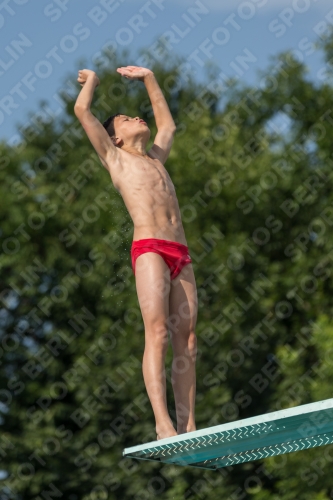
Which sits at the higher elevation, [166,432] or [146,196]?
[146,196]

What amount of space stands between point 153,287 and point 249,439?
0.91m

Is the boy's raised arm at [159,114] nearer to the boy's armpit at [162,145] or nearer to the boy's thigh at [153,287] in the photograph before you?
the boy's armpit at [162,145]

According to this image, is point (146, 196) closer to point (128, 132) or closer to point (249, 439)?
point (128, 132)

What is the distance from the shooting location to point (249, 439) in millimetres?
4777

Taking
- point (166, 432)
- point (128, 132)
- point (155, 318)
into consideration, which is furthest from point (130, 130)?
point (166, 432)

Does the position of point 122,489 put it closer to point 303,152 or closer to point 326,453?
point 326,453

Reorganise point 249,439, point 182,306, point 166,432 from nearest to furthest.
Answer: point 249,439 → point 166,432 → point 182,306

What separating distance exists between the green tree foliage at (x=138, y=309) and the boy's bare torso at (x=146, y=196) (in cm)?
682

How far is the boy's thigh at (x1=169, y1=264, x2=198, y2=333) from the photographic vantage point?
5.26 metres

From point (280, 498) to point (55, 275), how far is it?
4229 mm

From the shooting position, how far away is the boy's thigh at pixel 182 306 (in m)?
5.26

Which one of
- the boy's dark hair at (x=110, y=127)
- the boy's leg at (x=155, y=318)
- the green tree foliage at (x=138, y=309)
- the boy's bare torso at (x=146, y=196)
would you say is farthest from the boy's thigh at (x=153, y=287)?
the green tree foliage at (x=138, y=309)

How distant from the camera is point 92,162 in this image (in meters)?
14.7

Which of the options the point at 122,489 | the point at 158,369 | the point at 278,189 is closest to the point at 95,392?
the point at 122,489
